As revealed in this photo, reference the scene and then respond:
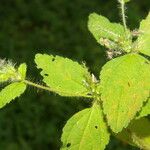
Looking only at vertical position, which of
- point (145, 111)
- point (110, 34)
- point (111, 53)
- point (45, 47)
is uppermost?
point (45, 47)

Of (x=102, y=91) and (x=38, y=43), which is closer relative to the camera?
(x=102, y=91)

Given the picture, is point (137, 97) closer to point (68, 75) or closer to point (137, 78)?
point (137, 78)

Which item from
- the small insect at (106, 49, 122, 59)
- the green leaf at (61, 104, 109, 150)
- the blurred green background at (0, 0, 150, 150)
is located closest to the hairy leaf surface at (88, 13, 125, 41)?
the small insect at (106, 49, 122, 59)

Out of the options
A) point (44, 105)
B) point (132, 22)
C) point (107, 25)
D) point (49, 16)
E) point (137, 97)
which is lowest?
point (137, 97)

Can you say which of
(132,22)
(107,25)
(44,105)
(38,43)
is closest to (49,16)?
(38,43)

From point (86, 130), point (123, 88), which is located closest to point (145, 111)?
point (123, 88)

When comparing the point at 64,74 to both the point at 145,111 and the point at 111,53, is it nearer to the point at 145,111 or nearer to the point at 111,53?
the point at 111,53

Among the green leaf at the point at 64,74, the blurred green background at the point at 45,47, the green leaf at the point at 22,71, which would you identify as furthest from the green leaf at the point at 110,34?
the blurred green background at the point at 45,47

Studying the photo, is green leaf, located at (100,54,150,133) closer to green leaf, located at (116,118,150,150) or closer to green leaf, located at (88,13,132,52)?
green leaf, located at (88,13,132,52)
